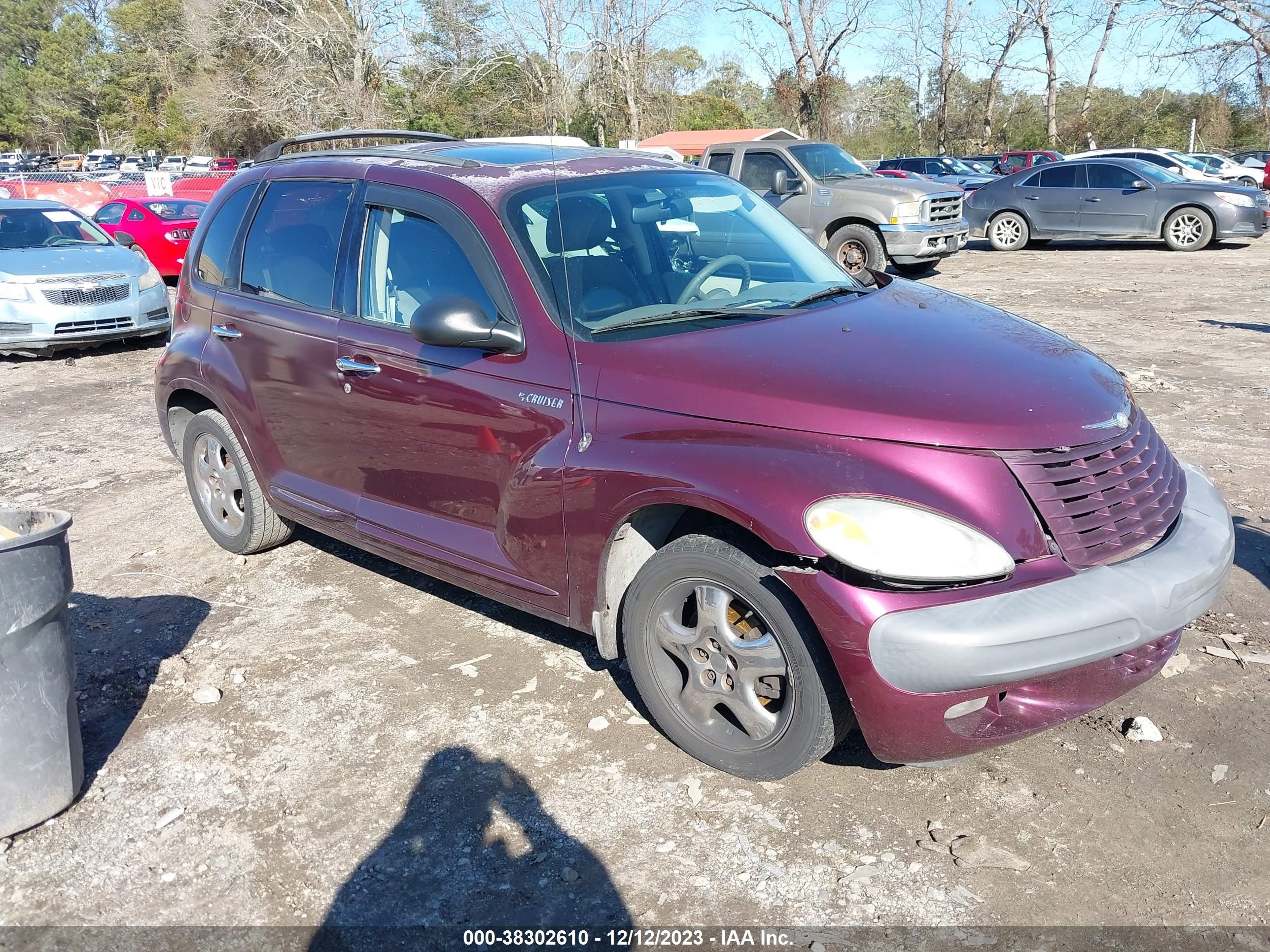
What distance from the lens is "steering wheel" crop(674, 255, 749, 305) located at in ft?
12.6

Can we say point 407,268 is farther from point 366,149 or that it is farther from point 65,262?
point 65,262

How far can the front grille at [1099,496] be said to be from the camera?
293 cm

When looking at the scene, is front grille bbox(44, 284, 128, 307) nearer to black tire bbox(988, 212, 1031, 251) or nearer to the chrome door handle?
the chrome door handle

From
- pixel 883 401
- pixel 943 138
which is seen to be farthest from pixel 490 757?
pixel 943 138

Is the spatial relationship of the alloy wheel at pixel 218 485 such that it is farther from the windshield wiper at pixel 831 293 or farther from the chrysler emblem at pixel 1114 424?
the chrysler emblem at pixel 1114 424

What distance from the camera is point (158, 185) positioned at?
2227cm

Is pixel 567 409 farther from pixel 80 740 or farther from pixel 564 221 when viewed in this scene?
pixel 80 740

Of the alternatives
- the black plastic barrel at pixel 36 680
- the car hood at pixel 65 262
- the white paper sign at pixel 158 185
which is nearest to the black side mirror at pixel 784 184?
the car hood at pixel 65 262

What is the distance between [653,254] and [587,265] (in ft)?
1.01

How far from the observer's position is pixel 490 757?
11.6ft

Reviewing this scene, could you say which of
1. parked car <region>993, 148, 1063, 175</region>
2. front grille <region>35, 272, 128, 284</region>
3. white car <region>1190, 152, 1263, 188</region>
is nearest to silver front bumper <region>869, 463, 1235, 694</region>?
front grille <region>35, 272, 128, 284</region>

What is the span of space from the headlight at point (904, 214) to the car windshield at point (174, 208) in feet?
34.2

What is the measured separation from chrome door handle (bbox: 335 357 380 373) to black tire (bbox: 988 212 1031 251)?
707 inches

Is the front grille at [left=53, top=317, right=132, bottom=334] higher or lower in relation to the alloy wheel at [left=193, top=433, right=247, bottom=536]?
higher
